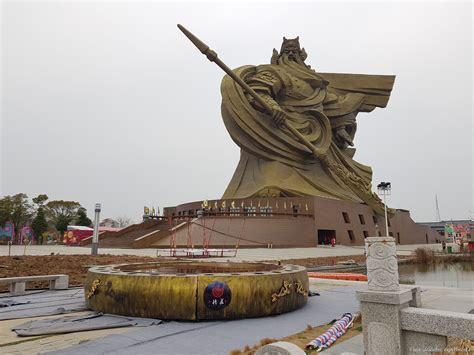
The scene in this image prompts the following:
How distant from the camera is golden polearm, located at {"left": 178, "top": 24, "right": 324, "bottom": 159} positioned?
63.1ft

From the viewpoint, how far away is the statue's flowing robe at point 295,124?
28.6m

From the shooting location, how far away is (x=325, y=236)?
29594 mm

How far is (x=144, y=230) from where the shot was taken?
2748 cm

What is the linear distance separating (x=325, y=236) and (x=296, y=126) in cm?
970

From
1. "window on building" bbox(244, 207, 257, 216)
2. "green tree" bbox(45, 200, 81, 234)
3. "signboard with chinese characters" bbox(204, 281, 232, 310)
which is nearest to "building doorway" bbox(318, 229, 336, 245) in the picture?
"window on building" bbox(244, 207, 257, 216)

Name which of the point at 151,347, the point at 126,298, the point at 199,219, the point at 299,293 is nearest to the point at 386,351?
the point at 151,347

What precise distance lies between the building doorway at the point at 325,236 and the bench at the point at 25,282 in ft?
77.8

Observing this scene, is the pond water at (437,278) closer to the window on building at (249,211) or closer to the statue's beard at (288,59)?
the window on building at (249,211)

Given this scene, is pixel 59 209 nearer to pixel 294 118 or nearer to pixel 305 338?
pixel 294 118

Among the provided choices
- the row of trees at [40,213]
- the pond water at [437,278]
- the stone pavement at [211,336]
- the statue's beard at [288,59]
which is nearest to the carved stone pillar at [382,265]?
the stone pavement at [211,336]

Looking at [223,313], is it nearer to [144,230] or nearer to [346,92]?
[144,230]

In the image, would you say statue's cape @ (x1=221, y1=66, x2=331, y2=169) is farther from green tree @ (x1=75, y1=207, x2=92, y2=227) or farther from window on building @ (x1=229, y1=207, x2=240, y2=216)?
green tree @ (x1=75, y1=207, x2=92, y2=227)

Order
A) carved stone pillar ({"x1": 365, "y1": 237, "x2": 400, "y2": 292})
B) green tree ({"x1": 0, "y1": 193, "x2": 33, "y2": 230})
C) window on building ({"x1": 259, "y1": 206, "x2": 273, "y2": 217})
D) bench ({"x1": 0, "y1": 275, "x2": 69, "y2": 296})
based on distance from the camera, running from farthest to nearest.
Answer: green tree ({"x1": 0, "y1": 193, "x2": 33, "y2": 230}) → window on building ({"x1": 259, "y1": 206, "x2": 273, "y2": 217}) → bench ({"x1": 0, "y1": 275, "x2": 69, "y2": 296}) → carved stone pillar ({"x1": 365, "y1": 237, "x2": 400, "y2": 292})

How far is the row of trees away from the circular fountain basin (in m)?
37.6
